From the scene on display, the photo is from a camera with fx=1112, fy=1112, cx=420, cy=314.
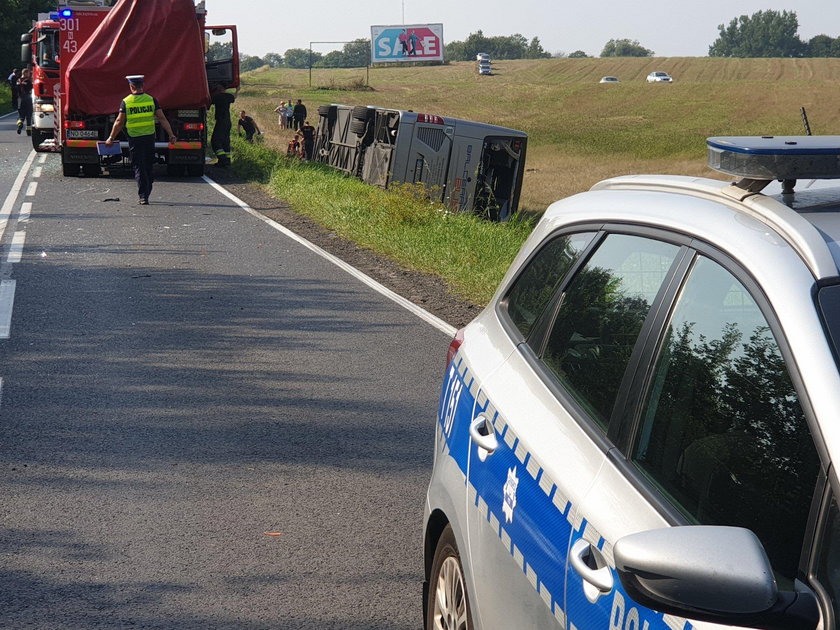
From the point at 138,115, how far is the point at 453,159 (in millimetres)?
7524

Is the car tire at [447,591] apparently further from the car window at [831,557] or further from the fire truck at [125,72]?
the fire truck at [125,72]

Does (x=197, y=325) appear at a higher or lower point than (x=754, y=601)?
lower

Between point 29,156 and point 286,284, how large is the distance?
18724mm

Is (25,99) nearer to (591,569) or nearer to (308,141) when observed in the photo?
(308,141)

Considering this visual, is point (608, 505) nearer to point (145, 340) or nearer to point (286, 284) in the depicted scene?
point (145, 340)

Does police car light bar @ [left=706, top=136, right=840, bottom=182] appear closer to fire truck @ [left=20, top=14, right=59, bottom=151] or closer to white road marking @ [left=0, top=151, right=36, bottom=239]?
white road marking @ [left=0, top=151, right=36, bottom=239]

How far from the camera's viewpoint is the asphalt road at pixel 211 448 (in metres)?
4.28

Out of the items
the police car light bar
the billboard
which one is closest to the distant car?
the billboard

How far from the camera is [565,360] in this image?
9.38ft

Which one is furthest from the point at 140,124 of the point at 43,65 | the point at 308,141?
the point at 308,141

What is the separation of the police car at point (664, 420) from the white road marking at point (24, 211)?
1370 centimetres

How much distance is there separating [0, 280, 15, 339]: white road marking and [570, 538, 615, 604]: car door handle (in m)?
7.29

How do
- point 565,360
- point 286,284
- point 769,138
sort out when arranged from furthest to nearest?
point 286,284 < point 565,360 < point 769,138

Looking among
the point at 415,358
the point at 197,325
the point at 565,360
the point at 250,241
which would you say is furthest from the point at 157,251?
the point at 565,360
